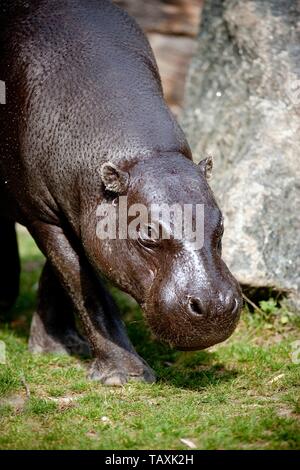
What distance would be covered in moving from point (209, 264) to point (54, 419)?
4.69 ft

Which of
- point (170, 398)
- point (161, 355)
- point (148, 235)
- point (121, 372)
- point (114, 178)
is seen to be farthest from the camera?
point (161, 355)

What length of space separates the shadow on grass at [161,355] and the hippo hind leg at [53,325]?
49 cm

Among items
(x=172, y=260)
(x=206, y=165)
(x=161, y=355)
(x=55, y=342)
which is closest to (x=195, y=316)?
(x=172, y=260)

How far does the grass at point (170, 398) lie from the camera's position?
5.28 meters

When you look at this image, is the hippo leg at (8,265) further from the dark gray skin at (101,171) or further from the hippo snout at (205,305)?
the hippo snout at (205,305)

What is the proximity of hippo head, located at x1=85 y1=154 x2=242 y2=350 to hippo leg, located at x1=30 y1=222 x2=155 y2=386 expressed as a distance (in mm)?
630

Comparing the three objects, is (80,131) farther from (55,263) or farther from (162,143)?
(55,263)

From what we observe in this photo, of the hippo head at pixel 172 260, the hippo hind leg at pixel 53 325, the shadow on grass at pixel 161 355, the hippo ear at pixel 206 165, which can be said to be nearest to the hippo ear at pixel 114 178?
the hippo head at pixel 172 260

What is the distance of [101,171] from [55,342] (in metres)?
2.11

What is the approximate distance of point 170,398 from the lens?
20.2 ft

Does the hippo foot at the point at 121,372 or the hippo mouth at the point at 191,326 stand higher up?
the hippo mouth at the point at 191,326

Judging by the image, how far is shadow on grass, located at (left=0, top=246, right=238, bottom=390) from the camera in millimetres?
6617

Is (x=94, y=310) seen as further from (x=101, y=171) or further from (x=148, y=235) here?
(x=101, y=171)
